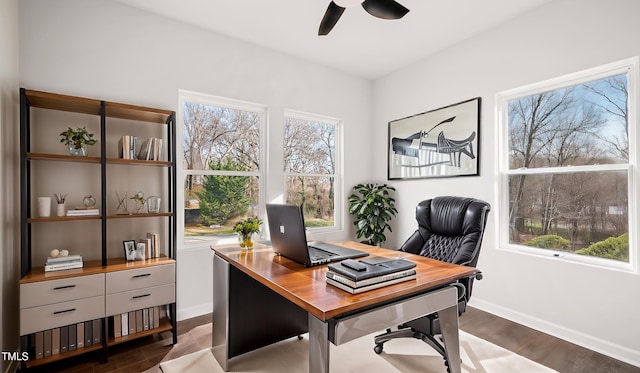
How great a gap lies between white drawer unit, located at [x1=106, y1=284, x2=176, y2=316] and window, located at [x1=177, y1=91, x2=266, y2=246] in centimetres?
68

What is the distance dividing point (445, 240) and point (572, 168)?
1.24 meters

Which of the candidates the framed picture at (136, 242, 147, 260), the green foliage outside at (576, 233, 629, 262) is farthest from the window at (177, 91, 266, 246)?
the green foliage outside at (576, 233, 629, 262)

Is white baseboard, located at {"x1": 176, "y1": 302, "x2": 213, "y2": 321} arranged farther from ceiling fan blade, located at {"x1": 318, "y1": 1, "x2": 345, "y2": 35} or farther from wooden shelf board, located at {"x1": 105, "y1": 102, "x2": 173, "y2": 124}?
ceiling fan blade, located at {"x1": 318, "y1": 1, "x2": 345, "y2": 35}

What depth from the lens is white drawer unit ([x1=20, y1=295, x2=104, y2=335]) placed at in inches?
75.9

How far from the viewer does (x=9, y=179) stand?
2.06 metres

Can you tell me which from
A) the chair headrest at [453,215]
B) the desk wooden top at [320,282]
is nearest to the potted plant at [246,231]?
the desk wooden top at [320,282]

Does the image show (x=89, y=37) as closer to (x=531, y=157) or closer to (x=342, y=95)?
(x=342, y=95)

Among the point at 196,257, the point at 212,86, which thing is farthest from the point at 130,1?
the point at 196,257

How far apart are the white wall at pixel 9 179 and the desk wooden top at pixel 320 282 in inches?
53.9

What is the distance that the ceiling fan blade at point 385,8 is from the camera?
2010 mm

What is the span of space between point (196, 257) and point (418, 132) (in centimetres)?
280

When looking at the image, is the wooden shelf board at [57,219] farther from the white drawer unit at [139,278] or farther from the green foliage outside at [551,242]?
the green foliage outside at [551,242]

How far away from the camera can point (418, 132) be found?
12.3 feet

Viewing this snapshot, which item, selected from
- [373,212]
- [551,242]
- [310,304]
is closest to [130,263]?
[310,304]
